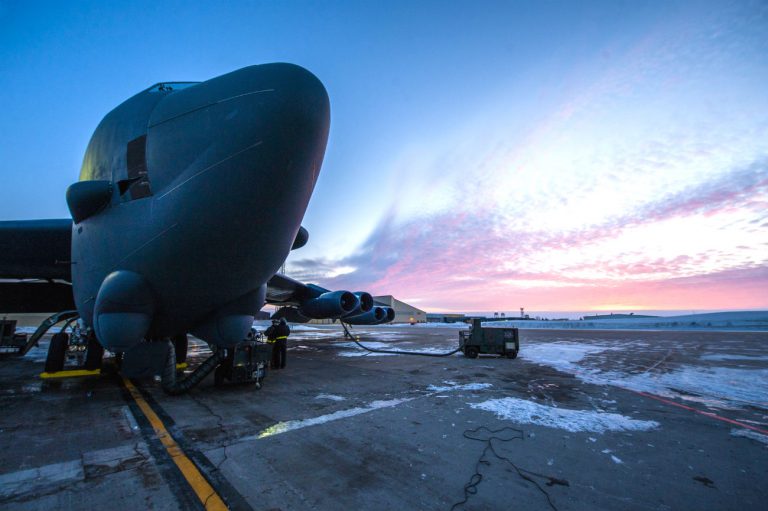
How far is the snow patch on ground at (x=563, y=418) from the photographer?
4711mm

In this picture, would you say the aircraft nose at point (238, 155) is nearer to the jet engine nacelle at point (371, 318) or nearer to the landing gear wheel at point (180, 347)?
the landing gear wheel at point (180, 347)

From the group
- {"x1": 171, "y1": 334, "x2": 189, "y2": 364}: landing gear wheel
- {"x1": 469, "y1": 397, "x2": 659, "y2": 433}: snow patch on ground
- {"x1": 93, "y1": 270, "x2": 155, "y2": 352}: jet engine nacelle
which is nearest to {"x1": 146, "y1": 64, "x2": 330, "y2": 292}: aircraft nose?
{"x1": 93, "y1": 270, "x2": 155, "y2": 352}: jet engine nacelle

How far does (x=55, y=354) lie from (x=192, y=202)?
30.1 feet

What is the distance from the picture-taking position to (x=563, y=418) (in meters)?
5.07

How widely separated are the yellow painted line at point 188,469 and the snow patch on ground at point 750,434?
645cm

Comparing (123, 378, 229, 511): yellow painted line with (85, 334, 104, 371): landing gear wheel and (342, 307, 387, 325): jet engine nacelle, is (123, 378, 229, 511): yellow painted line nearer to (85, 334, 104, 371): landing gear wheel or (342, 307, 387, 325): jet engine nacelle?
(85, 334, 104, 371): landing gear wheel

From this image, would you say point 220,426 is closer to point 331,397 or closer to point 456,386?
point 331,397

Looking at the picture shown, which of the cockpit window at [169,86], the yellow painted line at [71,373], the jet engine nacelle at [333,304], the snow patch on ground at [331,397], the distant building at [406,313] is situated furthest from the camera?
the distant building at [406,313]

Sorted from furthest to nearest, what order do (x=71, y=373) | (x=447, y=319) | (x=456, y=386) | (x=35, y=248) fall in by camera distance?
(x=447, y=319)
(x=71, y=373)
(x=35, y=248)
(x=456, y=386)

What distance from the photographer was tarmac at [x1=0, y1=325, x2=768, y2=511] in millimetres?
2807

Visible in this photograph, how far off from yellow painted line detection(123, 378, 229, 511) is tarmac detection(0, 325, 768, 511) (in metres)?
0.02

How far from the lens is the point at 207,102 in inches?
152

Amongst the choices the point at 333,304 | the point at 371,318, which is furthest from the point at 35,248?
the point at 371,318

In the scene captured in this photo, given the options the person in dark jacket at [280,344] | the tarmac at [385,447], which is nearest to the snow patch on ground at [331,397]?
the tarmac at [385,447]
